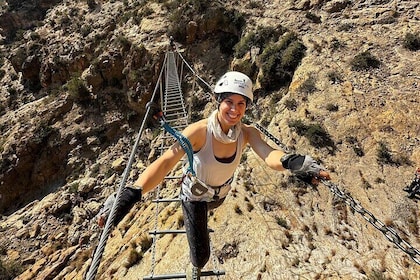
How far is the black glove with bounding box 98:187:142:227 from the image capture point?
1889mm

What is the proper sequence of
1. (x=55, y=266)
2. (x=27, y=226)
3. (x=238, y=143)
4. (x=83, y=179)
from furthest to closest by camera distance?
(x=83, y=179)
(x=27, y=226)
(x=55, y=266)
(x=238, y=143)

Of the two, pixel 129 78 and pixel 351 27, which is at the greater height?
pixel 351 27

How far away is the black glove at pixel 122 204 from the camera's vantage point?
1.89m

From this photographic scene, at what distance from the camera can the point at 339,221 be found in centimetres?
656

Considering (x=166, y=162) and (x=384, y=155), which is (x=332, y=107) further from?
(x=166, y=162)

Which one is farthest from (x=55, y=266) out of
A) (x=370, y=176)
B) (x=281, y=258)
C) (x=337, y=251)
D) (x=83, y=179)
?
(x=370, y=176)

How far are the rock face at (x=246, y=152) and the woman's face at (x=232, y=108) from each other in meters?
1.26

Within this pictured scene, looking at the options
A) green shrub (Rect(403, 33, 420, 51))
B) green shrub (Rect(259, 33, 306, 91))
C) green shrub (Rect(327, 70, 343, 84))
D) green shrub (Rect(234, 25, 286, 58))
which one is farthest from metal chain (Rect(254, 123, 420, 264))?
green shrub (Rect(234, 25, 286, 58))

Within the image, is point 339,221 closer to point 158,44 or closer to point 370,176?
point 370,176

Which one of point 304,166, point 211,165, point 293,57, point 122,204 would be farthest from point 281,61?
point 122,204

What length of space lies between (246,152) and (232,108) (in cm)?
642

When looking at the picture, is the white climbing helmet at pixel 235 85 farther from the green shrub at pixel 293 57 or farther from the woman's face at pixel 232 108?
the green shrub at pixel 293 57

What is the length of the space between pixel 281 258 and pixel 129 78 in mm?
14809

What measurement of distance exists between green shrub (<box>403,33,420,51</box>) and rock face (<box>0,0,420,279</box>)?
0.14m
